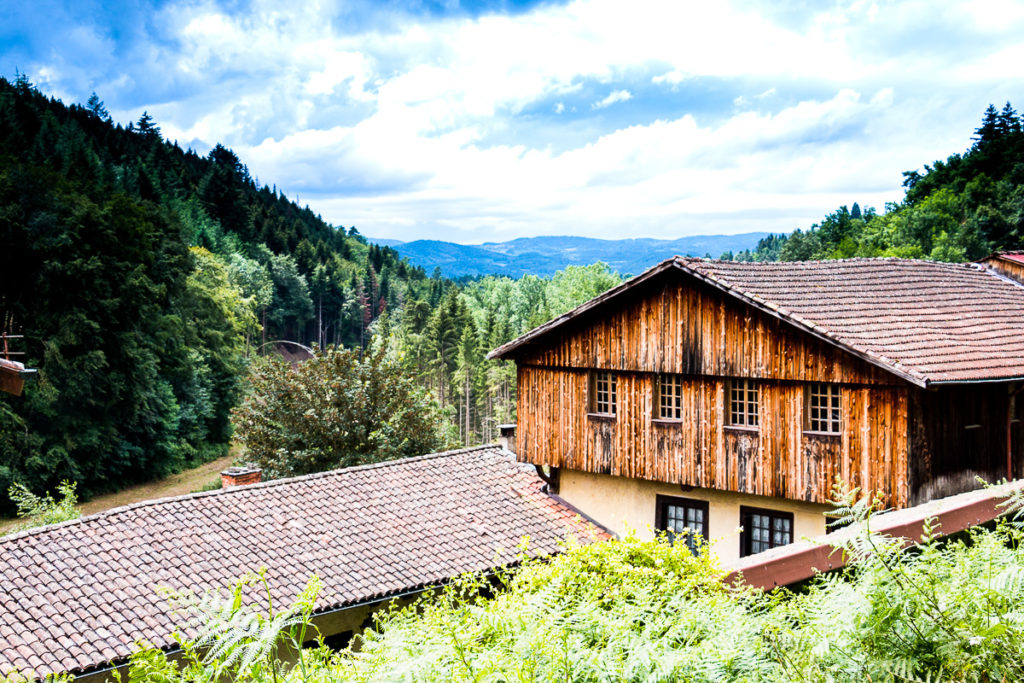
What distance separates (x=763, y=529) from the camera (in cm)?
Answer: 1752

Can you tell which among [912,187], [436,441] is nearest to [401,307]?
[912,187]

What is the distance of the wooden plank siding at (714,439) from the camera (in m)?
15.4

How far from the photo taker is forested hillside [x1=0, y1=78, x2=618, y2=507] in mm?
35969

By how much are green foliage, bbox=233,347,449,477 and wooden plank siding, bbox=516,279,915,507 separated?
7467 millimetres

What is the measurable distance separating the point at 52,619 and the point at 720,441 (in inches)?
494

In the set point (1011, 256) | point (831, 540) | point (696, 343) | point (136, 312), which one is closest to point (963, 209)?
point (1011, 256)

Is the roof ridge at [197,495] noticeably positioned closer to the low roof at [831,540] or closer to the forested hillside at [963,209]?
the low roof at [831,540]

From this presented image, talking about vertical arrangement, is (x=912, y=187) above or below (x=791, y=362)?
above

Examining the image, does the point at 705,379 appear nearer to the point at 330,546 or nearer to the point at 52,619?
the point at 330,546

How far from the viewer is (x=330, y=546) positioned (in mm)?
15914

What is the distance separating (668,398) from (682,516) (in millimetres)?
2703

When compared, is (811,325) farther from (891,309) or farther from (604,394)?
(604,394)

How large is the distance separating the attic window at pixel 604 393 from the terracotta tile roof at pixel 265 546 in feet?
7.94

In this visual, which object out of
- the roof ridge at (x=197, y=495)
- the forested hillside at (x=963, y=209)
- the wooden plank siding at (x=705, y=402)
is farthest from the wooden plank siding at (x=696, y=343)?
the forested hillside at (x=963, y=209)
